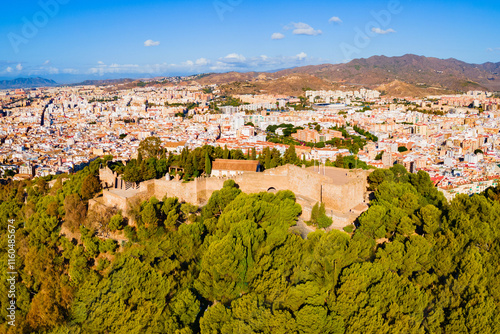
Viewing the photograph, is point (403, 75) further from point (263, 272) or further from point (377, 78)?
point (263, 272)

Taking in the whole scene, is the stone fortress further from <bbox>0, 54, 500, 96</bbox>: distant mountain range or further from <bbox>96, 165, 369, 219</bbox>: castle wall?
<bbox>0, 54, 500, 96</bbox>: distant mountain range

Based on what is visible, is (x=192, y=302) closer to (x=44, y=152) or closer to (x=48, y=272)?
(x=48, y=272)

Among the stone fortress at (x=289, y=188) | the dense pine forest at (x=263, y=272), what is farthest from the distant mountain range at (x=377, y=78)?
the dense pine forest at (x=263, y=272)

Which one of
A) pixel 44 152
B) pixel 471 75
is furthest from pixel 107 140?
pixel 471 75

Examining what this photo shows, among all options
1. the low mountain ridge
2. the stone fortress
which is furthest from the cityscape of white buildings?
the low mountain ridge

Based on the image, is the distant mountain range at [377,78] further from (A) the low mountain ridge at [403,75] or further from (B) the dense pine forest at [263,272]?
(B) the dense pine forest at [263,272]
